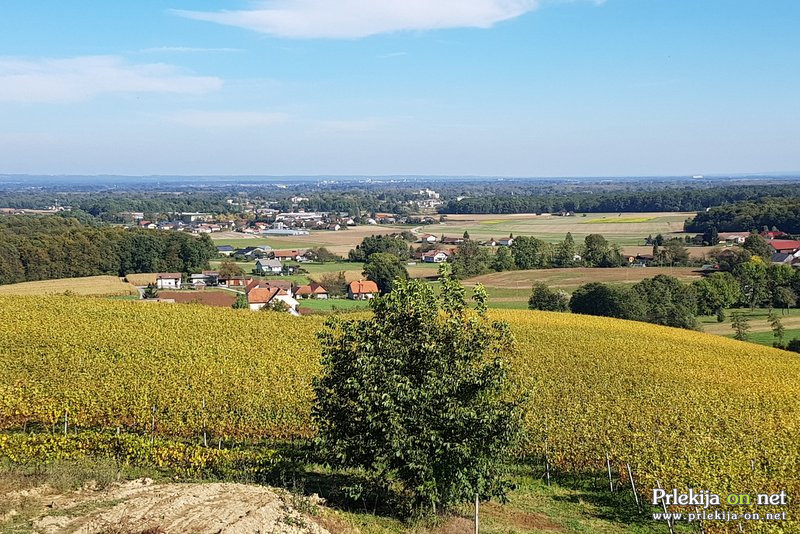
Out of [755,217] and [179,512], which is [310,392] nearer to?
[179,512]

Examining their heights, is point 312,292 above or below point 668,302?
below

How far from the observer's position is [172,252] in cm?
9488

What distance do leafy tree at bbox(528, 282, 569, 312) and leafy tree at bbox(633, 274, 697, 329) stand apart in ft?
24.1

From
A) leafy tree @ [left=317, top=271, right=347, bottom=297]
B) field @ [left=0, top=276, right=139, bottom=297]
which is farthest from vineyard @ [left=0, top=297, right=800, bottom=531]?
leafy tree @ [left=317, top=271, right=347, bottom=297]

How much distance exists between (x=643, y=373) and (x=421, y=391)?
23.2m

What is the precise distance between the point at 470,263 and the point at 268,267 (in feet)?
105

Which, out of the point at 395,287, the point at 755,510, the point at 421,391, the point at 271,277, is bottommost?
the point at 271,277

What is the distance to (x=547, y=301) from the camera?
68.2 metres

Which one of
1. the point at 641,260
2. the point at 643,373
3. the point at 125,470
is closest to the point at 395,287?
the point at 125,470

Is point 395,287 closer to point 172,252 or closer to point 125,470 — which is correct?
point 125,470

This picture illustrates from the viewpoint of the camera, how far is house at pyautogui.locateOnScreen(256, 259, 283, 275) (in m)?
102

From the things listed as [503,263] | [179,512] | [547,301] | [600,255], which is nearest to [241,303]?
[547,301]

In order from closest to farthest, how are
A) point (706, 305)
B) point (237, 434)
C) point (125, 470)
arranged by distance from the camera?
point (125, 470) → point (237, 434) → point (706, 305)

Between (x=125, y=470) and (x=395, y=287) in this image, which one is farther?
(x=125, y=470)
